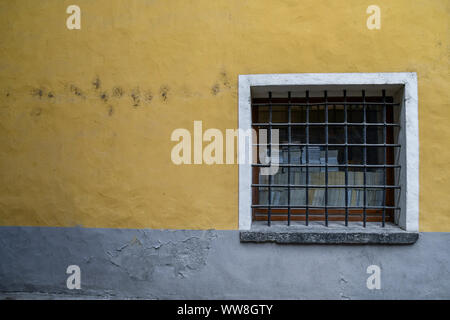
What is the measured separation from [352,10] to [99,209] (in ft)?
10.4

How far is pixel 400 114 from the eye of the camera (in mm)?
3217

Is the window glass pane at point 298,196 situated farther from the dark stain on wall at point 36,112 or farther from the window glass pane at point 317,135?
the dark stain on wall at point 36,112

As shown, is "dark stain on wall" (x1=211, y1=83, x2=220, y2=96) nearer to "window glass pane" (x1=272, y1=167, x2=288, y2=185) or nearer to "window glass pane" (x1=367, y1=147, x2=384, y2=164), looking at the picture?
"window glass pane" (x1=272, y1=167, x2=288, y2=185)

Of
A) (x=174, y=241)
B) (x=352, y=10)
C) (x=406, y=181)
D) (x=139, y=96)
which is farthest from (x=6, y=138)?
(x=406, y=181)

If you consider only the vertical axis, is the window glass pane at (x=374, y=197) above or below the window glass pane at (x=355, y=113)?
below

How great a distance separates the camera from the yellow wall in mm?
3113

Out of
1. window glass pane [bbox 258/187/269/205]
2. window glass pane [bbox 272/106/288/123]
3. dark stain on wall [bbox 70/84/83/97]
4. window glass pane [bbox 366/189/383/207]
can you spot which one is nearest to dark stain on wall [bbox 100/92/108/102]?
dark stain on wall [bbox 70/84/83/97]

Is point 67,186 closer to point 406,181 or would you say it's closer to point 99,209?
point 99,209

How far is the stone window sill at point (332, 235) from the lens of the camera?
3059mm

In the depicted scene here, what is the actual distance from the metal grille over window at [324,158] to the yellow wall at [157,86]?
368mm

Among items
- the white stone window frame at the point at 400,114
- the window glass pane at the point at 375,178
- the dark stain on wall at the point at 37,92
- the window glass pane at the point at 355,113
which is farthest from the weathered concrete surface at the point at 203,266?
the dark stain on wall at the point at 37,92

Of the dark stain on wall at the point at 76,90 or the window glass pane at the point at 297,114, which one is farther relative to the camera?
the window glass pane at the point at 297,114

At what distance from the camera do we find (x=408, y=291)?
308cm

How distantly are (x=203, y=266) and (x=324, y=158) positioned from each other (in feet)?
5.47
